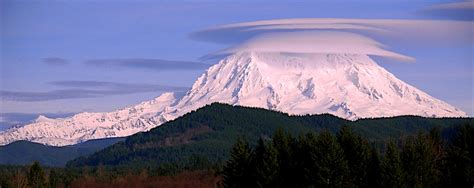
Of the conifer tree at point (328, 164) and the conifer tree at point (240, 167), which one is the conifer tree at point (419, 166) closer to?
the conifer tree at point (328, 164)

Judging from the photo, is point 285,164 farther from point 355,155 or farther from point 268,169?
point 355,155

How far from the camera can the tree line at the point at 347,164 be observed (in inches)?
3548

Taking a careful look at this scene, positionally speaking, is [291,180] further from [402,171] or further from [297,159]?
[402,171]

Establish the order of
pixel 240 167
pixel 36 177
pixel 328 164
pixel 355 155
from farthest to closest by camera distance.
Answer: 1. pixel 36 177
2. pixel 240 167
3. pixel 355 155
4. pixel 328 164

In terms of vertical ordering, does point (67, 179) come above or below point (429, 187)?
above

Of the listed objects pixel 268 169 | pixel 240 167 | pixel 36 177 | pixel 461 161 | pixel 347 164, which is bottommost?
Answer: pixel 461 161

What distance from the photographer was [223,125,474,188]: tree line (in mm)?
90125

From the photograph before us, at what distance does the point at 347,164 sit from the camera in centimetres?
9112

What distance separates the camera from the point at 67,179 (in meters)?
194

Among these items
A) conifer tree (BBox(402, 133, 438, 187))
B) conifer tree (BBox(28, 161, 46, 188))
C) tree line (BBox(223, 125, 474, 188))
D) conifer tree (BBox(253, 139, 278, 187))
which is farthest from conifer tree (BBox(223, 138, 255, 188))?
conifer tree (BBox(28, 161, 46, 188))

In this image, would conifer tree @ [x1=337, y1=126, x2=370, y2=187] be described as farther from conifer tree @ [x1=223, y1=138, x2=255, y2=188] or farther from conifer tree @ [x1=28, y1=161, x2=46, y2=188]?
conifer tree @ [x1=28, y1=161, x2=46, y2=188]

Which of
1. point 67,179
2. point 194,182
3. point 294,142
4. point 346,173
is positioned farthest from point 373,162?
point 67,179

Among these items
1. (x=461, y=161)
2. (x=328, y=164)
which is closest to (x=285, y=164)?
(x=328, y=164)

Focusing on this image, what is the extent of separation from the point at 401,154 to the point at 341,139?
17.2ft
